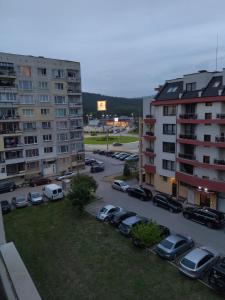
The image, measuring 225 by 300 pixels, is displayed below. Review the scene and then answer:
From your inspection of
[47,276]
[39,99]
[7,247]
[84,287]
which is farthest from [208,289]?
[39,99]

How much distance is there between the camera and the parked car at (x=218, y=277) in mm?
19578

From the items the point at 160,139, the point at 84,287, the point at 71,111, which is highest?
the point at 71,111

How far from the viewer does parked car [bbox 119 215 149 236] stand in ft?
92.7

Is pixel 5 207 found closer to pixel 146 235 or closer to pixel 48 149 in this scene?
pixel 48 149

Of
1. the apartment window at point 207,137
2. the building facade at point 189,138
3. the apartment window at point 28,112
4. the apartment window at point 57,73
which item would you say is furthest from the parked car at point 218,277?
the apartment window at point 57,73

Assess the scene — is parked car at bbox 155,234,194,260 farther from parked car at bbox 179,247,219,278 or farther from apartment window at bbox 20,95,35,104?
apartment window at bbox 20,95,35,104

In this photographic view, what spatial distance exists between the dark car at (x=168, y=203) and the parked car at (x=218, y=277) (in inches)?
539

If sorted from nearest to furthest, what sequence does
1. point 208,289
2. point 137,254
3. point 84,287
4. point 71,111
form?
point 208,289 → point 84,287 → point 137,254 → point 71,111

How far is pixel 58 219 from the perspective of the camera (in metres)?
34.7

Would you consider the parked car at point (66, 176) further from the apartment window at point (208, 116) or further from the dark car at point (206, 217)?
the apartment window at point (208, 116)

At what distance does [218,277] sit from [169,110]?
25206 millimetres

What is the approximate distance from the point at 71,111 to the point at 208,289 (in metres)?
43.4

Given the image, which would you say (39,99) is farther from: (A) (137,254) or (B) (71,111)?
(A) (137,254)

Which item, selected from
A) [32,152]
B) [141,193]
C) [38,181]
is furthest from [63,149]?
[141,193]
